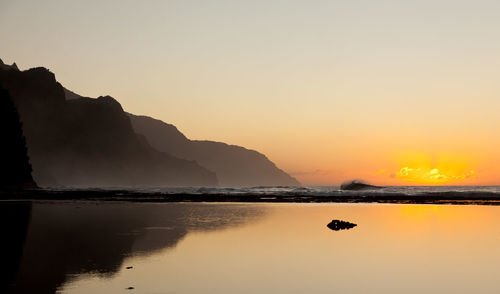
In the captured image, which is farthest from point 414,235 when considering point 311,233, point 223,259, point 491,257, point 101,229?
→ point 101,229

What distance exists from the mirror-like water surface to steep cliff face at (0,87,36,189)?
7737 centimetres

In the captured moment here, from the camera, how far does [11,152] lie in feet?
335

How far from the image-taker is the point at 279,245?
22516mm

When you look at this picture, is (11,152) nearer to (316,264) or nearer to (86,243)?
(86,243)

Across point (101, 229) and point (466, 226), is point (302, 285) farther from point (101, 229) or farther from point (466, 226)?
point (466, 226)

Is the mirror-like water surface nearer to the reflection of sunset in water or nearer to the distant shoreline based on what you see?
the reflection of sunset in water

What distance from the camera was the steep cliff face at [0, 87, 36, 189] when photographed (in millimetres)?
100500

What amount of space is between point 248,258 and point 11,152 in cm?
9493

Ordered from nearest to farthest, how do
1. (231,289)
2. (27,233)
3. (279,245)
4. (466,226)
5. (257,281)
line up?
(231,289), (257,281), (279,245), (27,233), (466,226)

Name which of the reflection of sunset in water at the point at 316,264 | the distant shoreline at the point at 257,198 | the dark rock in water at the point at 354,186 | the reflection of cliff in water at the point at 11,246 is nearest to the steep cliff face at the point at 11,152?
the distant shoreline at the point at 257,198

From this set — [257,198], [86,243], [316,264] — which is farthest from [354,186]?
[316,264]

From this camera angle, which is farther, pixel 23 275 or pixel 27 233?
pixel 27 233

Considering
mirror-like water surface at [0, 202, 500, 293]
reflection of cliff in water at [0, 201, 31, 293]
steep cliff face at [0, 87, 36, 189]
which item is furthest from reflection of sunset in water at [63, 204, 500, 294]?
steep cliff face at [0, 87, 36, 189]

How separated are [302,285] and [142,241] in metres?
10.8
